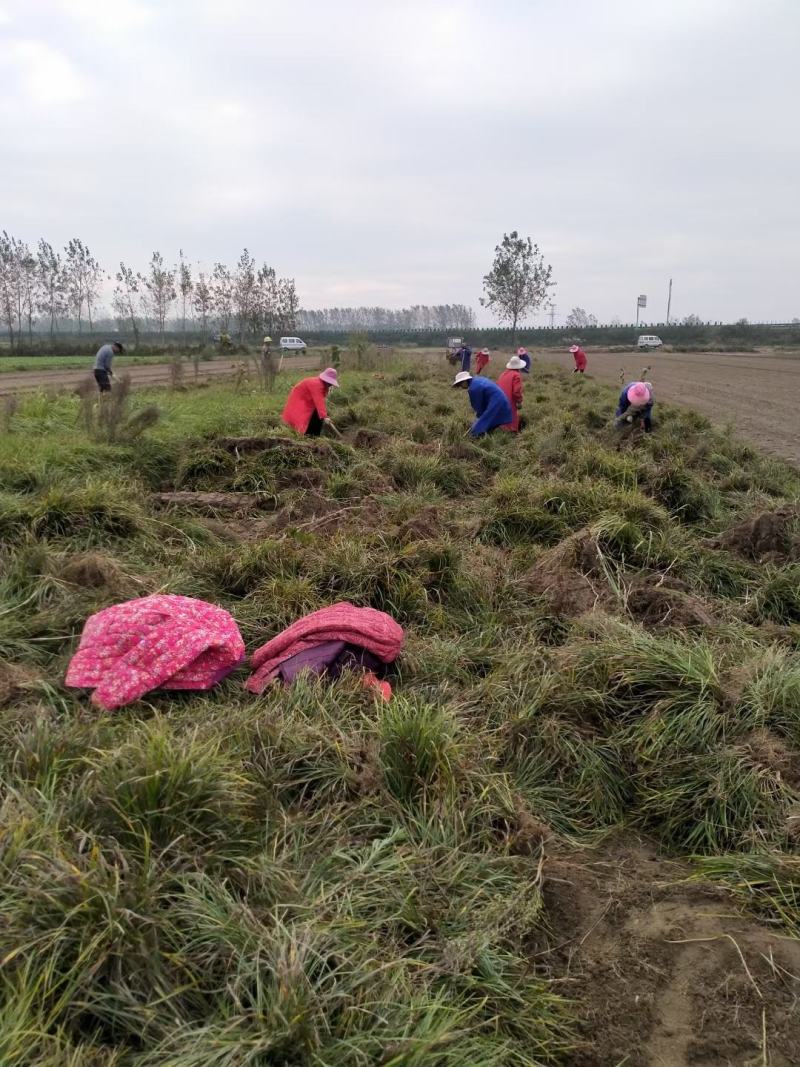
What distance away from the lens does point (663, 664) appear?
321 cm

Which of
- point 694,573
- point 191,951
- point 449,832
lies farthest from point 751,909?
point 694,573

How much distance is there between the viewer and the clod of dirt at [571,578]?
4.33 metres

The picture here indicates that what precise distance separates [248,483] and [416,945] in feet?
19.6

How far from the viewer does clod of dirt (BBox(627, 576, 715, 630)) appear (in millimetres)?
4145

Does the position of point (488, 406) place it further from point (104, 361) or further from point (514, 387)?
point (104, 361)

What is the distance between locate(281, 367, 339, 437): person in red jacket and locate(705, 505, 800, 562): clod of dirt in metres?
5.84

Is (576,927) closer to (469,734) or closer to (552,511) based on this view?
(469,734)

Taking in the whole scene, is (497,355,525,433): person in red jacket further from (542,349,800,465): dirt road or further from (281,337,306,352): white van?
(281,337,306,352): white van

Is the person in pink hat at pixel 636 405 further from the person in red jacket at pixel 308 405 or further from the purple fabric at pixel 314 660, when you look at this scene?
the purple fabric at pixel 314 660

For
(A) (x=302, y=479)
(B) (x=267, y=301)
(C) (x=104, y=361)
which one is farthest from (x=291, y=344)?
(A) (x=302, y=479)

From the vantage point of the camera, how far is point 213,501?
6648mm

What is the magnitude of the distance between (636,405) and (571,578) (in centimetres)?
619

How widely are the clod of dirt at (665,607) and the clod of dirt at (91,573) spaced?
334 centimetres

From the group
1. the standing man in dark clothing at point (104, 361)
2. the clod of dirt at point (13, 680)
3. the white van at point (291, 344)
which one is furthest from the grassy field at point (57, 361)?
the clod of dirt at point (13, 680)
